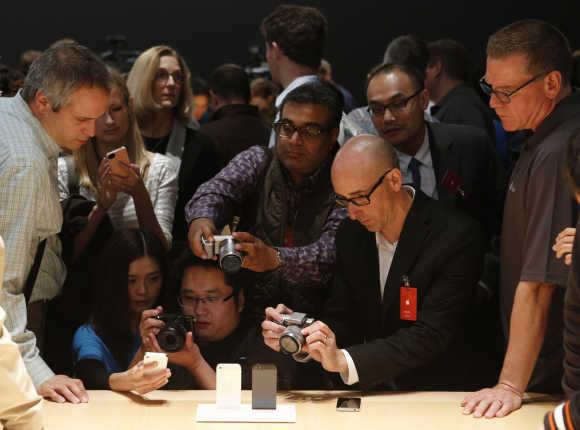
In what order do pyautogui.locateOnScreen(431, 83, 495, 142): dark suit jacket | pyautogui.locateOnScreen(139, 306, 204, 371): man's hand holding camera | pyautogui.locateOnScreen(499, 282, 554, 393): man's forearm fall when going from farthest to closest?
pyautogui.locateOnScreen(431, 83, 495, 142): dark suit jacket → pyautogui.locateOnScreen(139, 306, 204, 371): man's hand holding camera → pyautogui.locateOnScreen(499, 282, 554, 393): man's forearm

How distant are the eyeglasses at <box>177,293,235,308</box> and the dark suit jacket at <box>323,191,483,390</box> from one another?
0.42 m

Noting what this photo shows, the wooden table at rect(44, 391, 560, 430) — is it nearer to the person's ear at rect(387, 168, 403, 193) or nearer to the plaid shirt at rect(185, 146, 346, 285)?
the plaid shirt at rect(185, 146, 346, 285)

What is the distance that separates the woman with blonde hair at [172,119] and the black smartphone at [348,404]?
1376mm

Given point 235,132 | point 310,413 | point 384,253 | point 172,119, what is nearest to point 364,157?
point 384,253

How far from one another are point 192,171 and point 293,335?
139cm

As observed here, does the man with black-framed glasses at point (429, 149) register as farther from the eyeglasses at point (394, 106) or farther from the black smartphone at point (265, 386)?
the black smartphone at point (265, 386)

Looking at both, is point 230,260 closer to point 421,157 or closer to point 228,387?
point 228,387

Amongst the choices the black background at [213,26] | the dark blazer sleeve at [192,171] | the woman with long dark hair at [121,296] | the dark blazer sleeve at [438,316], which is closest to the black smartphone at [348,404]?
the dark blazer sleeve at [438,316]

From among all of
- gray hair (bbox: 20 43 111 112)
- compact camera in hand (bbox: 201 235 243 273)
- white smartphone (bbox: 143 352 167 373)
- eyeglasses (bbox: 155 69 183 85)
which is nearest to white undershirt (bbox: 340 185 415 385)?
compact camera in hand (bbox: 201 235 243 273)

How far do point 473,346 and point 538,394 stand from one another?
1.42 ft

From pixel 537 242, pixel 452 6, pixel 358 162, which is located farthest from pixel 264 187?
pixel 452 6

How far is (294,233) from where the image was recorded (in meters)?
3.49

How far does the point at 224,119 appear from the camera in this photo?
4359 mm

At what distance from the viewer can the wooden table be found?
2723 mm
